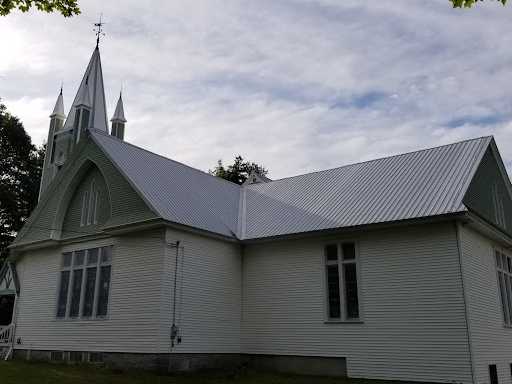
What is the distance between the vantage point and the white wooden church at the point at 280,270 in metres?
17.1

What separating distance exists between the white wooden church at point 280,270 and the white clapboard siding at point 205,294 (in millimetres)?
62

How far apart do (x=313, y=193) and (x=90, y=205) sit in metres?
9.95

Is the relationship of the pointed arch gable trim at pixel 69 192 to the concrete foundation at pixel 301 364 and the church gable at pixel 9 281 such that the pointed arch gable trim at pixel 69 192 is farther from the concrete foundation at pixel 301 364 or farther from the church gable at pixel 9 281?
the concrete foundation at pixel 301 364

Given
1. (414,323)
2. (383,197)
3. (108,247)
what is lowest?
(414,323)

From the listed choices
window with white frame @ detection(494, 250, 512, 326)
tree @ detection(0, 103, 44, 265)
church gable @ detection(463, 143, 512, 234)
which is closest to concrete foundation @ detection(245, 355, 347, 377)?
window with white frame @ detection(494, 250, 512, 326)

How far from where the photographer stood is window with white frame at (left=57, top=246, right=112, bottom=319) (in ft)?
66.8

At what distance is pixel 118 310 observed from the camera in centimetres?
1928

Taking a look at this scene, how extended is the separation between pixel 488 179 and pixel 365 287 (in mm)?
6936

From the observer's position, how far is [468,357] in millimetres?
15820

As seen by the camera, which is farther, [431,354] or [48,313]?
[48,313]

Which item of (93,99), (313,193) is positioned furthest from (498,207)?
(93,99)

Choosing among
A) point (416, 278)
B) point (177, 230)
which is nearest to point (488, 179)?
point (416, 278)

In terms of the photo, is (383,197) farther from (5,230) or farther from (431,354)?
(5,230)

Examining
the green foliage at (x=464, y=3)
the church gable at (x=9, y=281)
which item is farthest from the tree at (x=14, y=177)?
the green foliage at (x=464, y=3)
